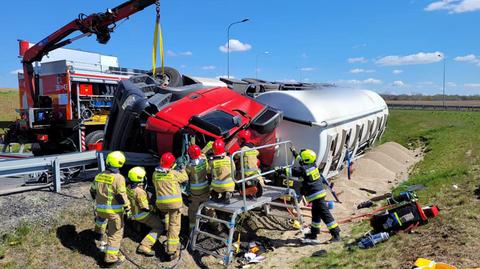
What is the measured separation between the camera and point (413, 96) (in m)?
99.6

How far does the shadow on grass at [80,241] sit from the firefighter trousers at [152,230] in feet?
1.95

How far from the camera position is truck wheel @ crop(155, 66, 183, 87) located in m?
9.81

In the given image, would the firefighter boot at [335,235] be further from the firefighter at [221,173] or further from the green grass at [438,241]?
the firefighter at [221,173]

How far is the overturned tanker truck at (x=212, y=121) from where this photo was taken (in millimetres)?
7121

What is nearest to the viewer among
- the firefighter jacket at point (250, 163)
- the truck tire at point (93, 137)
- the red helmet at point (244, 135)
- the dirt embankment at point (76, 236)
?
the dirt embankment at point (76, 236)

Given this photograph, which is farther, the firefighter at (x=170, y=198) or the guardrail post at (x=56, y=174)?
the guardrail post at (x=56, y=174)

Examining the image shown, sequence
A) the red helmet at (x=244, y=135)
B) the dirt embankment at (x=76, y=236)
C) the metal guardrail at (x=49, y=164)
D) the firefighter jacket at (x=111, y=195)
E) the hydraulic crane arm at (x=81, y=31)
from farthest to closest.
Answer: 1. the hydraulic crane arm at (x=81, y=31)
2. the red helmet at (x=244, y=135)
3. the metal guardrail at (x=49, y=164)
4. the firefighter jacket at (x=111, y=195)
5. the dirt embankment at (x=76, y=236)

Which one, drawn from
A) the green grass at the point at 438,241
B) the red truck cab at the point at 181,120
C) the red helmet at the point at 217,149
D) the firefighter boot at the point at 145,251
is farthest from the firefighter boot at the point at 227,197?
the green grass at the point at 438,241

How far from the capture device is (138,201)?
19.1ft

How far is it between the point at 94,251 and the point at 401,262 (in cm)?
393

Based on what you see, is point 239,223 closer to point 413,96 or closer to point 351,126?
point 351,126

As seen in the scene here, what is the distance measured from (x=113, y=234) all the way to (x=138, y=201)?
0.59 meters

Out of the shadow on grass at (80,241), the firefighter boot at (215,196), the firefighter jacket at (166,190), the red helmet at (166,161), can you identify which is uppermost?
the red helmet at (166,161)

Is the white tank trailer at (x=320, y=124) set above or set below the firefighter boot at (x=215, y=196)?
above
